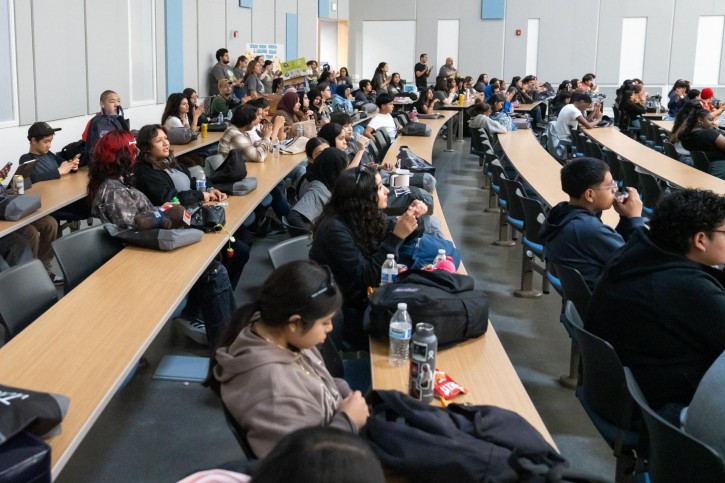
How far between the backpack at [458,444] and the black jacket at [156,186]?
291cm

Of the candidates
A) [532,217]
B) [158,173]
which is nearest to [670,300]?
[532,217]

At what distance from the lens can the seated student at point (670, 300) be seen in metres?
2.43

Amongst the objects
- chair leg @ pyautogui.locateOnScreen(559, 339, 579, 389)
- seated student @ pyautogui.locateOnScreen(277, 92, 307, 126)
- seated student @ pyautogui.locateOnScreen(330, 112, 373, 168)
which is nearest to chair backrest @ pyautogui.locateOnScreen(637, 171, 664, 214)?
seated student @ pyautogui.locateOnScreen(330, 112, 373, 168)

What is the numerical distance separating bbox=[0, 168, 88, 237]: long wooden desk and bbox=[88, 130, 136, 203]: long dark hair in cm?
46

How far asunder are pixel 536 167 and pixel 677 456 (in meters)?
5.50

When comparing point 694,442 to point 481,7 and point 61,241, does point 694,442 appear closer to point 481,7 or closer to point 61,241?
point 61,241

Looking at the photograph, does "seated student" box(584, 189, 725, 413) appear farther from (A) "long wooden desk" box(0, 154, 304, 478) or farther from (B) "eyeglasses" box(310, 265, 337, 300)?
(A) "long wooden desk" box(0, 154, 304, 478)

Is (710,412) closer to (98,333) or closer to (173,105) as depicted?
(98,333)

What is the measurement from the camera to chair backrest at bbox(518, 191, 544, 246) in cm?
480

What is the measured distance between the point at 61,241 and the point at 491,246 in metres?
4.11

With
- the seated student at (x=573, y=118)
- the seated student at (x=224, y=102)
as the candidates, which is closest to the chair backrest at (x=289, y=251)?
the seated student at (x=224, y=102)

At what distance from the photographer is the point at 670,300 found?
2.46 m

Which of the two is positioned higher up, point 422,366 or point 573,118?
point 573,118

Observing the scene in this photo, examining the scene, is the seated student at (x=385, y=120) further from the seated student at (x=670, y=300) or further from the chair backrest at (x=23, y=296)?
the seated student at (x=670, y=300)
